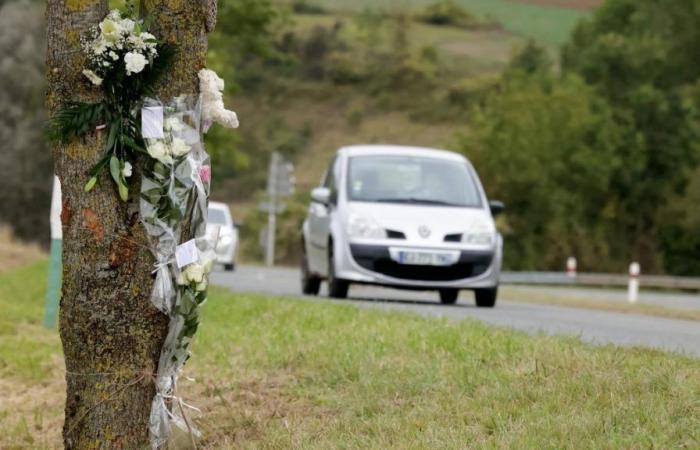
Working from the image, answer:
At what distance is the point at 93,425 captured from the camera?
24.7ft

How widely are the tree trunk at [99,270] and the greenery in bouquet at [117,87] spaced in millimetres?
57

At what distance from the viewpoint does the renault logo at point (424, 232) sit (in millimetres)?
17938

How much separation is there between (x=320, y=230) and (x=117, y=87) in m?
Result: 11.7

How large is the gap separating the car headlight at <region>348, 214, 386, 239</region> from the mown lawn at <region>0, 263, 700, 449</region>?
507cm

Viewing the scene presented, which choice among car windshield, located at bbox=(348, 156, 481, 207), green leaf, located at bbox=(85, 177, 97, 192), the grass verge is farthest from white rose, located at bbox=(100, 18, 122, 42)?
the grass verge

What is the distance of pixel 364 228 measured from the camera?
58.9ft

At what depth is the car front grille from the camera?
1788cm

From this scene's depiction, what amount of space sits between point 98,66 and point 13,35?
130 feet

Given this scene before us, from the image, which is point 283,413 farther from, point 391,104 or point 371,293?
point 391,104

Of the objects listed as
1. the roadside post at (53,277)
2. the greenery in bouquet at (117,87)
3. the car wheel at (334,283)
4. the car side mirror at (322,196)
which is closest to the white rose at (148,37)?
the greenery in bouquet at (117,87)

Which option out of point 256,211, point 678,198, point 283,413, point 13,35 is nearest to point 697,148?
point 678,198

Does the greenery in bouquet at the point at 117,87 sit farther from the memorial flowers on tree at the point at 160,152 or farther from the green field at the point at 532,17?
the green field at the point at 532,17

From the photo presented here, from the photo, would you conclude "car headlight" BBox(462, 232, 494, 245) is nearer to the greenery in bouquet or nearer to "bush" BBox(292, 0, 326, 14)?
the greenery in bouquet

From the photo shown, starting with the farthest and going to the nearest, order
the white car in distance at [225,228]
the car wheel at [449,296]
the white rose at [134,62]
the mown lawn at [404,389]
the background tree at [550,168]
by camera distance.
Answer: the background tree at [550,168]
the white car in distance at [225,228]
the car wheel at [449,296]
the white rose at [134,62]
the mown lawn at [404,389]
